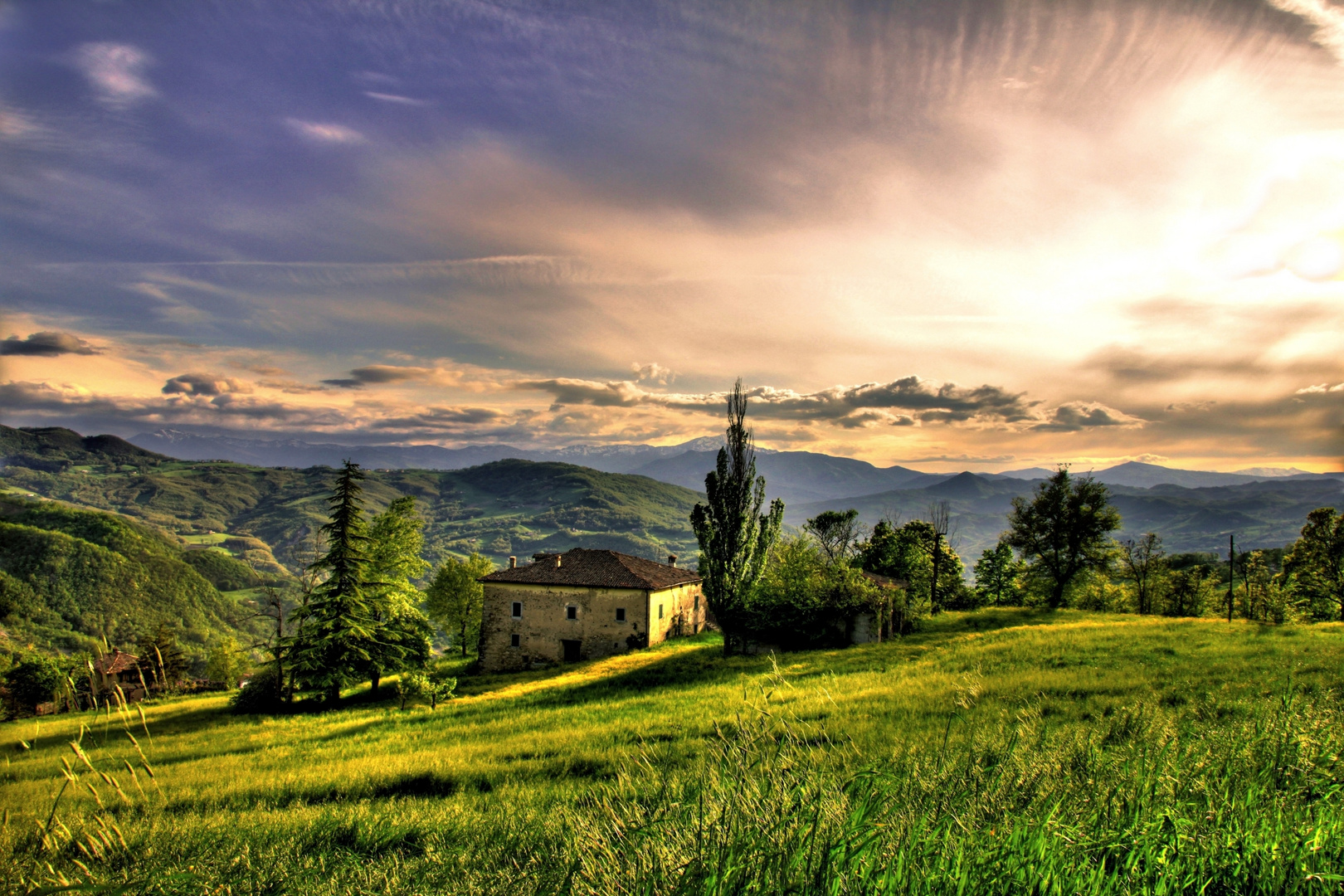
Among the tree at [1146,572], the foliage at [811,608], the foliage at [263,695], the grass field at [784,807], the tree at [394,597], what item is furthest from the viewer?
the tree at [1146,572]

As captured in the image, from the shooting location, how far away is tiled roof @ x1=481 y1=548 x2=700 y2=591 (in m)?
39.2

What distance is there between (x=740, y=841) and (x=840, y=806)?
65cm

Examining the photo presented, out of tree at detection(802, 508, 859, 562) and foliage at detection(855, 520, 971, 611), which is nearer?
foliage at detection(855, 520, 971, 611)

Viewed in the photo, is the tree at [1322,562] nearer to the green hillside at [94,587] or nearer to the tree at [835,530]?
the tree at [835,530]

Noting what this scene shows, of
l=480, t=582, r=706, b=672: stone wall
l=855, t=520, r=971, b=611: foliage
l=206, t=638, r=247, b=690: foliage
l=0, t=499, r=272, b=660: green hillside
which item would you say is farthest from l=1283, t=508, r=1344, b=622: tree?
l=0, t=499, r=272, b=660: green hillside

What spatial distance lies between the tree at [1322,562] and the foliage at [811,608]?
110 ft

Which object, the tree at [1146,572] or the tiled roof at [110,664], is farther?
the tree at [1146,572]

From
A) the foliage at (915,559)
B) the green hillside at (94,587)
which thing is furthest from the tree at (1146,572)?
the green hillside at (94,587)

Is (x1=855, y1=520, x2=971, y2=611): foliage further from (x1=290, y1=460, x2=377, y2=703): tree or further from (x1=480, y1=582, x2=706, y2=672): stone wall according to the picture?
(x1=290, y1=460, x2=377, y2=703): tree

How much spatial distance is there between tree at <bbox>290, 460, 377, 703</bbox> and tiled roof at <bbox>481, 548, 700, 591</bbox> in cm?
1463

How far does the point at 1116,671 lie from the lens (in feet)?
48.1

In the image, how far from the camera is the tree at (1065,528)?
133 feet

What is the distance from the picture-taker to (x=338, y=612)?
24.8 meters

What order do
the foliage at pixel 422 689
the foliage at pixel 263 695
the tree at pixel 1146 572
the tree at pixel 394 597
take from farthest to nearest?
the tree at pixel 1146 572
the tree at pixel 394 597
the foliage at pixel 263 695
the foliage at pixel 422 689
